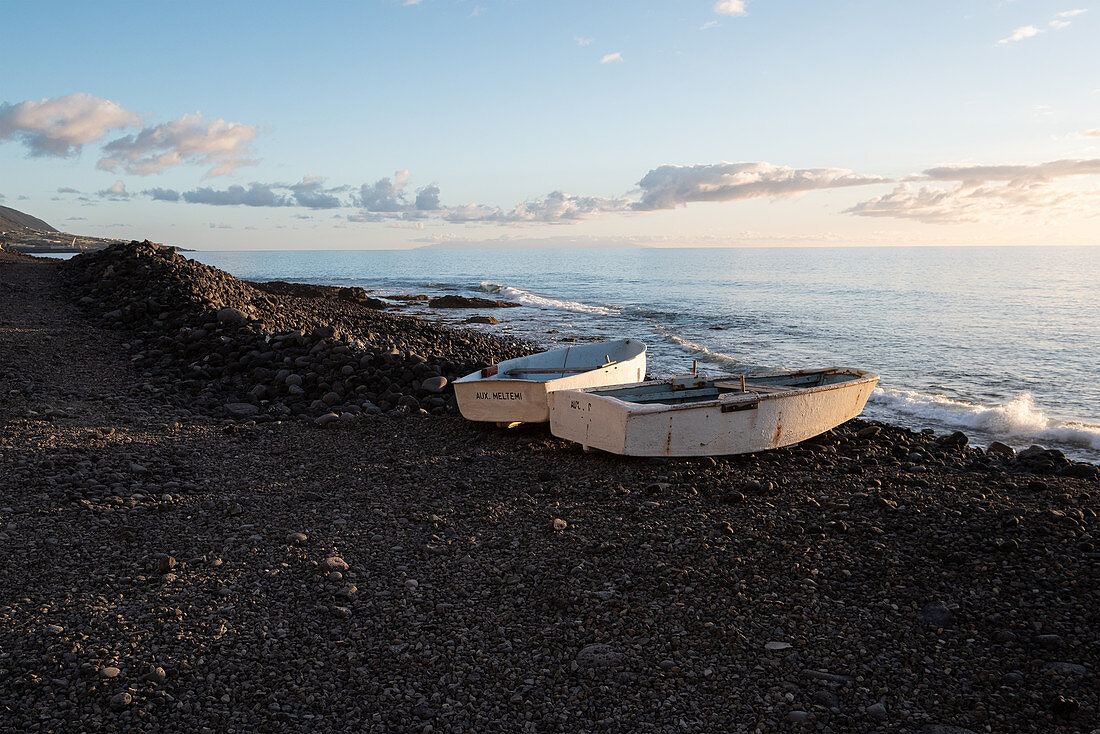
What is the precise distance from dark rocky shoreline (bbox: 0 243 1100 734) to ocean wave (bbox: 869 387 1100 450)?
276cm

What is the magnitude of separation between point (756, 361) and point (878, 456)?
11.8 meters

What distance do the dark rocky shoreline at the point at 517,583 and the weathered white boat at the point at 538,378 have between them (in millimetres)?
428

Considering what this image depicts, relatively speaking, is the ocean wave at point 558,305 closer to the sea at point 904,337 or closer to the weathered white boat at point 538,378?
the sea at point 904,337

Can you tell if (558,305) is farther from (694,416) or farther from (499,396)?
(694,416)

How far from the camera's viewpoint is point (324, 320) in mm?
19672

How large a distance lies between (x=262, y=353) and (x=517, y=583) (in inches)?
375

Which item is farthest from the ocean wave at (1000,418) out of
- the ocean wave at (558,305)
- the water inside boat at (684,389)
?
the ocean wave at (558,305)

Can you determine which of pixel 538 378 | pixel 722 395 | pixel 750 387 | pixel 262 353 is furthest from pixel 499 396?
pixel 262 353

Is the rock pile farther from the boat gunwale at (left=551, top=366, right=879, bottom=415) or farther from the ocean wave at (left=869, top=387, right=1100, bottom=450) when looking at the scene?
the ocean wave at (left=869, top=387, right=1100, bottom=450)

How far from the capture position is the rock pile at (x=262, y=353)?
11.6 metres

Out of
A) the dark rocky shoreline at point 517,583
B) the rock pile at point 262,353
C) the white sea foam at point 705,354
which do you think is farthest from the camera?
the white sea foam at point 705,354

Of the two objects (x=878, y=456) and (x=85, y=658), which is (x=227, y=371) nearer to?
(x=85, y=658)

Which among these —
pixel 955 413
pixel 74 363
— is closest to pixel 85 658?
pixel 74 363

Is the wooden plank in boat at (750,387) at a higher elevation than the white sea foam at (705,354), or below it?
higher
